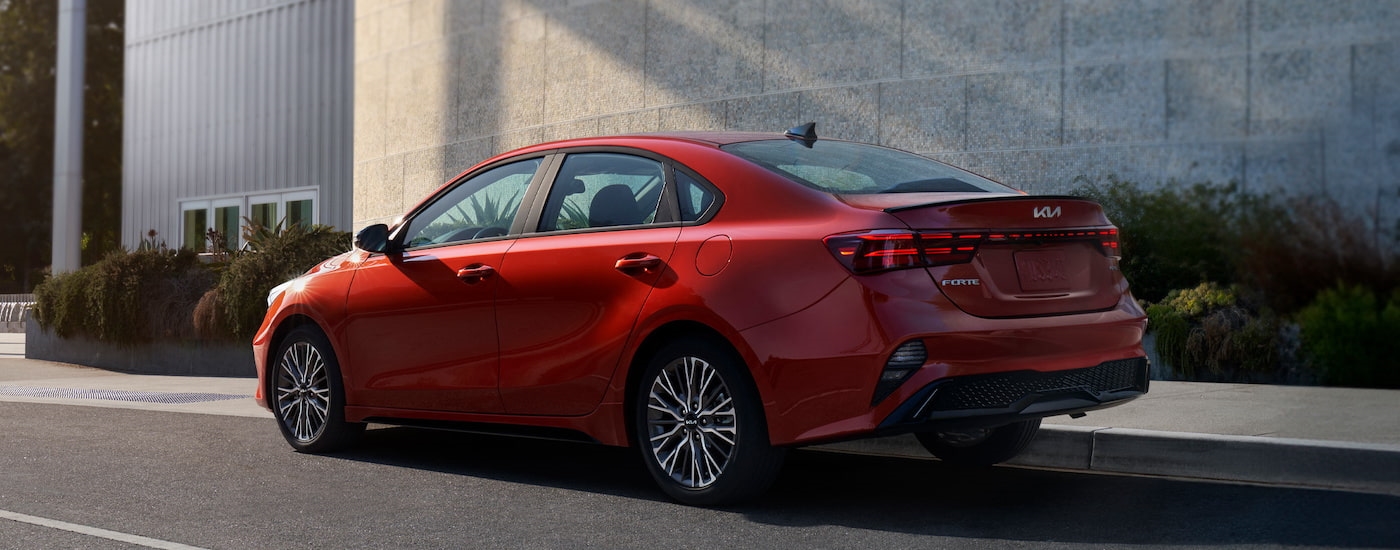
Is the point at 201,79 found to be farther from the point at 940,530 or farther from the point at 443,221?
the point at 940,530

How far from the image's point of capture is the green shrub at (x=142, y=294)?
15.5 metres

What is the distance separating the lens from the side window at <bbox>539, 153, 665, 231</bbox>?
608cm

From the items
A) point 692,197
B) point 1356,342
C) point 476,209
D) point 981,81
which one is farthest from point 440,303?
point 981,81

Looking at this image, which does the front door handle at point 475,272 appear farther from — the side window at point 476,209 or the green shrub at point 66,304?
A: the green shrub at point 66,304

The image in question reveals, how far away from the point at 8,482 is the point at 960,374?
459cm

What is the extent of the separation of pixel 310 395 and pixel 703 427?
2.89 meters

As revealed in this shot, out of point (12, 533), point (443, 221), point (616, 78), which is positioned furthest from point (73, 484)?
point (616, 78)

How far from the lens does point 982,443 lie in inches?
264

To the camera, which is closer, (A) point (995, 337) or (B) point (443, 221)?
(A) point (995, 337)

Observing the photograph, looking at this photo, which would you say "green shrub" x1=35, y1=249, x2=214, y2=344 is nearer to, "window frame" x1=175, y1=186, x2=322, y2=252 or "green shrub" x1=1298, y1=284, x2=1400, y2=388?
"green shrub" x1=1298, y1=284, x2=1400, y2=388

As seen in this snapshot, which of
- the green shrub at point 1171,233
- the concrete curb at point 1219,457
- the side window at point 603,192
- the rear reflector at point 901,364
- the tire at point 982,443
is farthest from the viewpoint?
the green shrub at point 1171,233

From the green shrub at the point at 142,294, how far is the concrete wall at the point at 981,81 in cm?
502

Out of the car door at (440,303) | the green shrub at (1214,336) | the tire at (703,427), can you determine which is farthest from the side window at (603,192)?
the green shrub at (1214,336)

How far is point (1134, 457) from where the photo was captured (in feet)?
21.5
